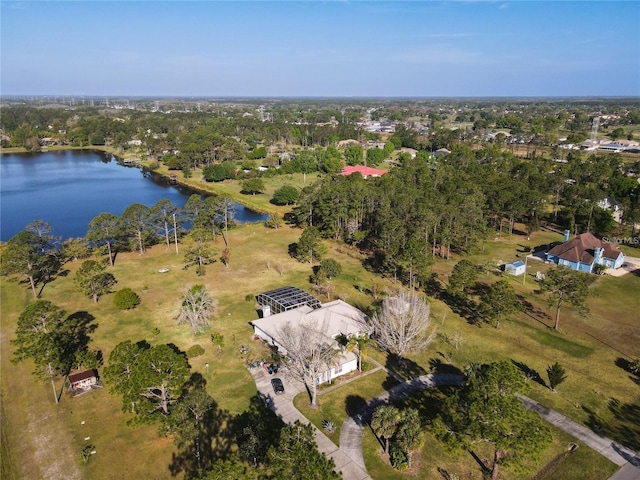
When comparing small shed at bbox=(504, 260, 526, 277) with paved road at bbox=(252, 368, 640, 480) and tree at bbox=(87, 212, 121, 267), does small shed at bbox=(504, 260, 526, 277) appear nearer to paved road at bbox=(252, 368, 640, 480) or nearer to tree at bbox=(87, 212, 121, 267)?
paved road at bbox=(252, 368, 640, 480)

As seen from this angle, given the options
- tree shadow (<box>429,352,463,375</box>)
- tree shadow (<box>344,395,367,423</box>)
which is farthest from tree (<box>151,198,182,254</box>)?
tree shadow (<box>429,352,463,375</box>)

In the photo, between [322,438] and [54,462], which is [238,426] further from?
[54,462]

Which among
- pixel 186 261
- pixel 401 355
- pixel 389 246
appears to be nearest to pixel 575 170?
pixel 389 246

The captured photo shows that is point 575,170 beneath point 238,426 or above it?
above

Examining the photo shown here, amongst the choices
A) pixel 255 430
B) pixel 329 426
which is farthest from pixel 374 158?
pixel 255 430

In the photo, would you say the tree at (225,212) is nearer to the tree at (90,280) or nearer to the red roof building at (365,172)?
the tree at (90,280)

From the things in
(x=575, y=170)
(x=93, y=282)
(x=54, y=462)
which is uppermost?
(x=575, y=170)

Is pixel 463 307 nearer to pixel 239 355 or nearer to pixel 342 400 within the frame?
pixel 342 400
